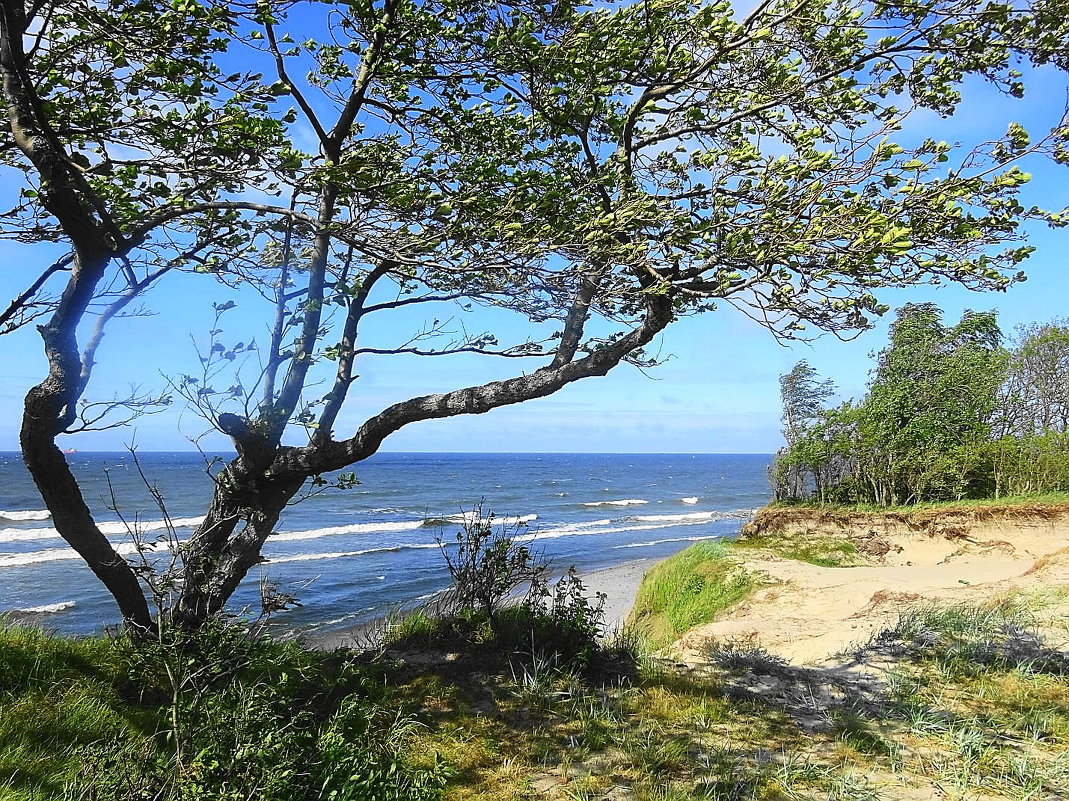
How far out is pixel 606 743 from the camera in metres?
4.21

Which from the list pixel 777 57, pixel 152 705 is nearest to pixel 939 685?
pixel 777 57

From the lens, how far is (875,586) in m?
11.3

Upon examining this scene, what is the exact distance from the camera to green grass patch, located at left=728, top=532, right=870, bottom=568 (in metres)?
15.6

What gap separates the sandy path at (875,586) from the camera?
8078 mm

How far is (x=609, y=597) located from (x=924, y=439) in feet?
36.6

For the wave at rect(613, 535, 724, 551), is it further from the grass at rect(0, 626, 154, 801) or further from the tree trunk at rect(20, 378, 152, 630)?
the grass at rect(0, 626, 154, 801)

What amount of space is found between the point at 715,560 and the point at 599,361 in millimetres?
11090

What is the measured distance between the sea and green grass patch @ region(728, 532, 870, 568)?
5984 millimetres

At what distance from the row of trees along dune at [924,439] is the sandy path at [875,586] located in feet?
13.9

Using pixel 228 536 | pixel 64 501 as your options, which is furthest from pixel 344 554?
pixel 64 501

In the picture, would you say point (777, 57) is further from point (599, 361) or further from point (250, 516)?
point (250, 516)

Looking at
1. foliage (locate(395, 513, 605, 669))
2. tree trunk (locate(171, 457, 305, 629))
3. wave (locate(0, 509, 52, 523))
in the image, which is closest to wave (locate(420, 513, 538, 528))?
foliage (locate(395, 513, 605, 669))

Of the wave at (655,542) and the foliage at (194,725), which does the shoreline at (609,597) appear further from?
the wave at (655,542)

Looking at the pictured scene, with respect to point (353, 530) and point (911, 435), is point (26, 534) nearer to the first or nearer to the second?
point (353, 530)
